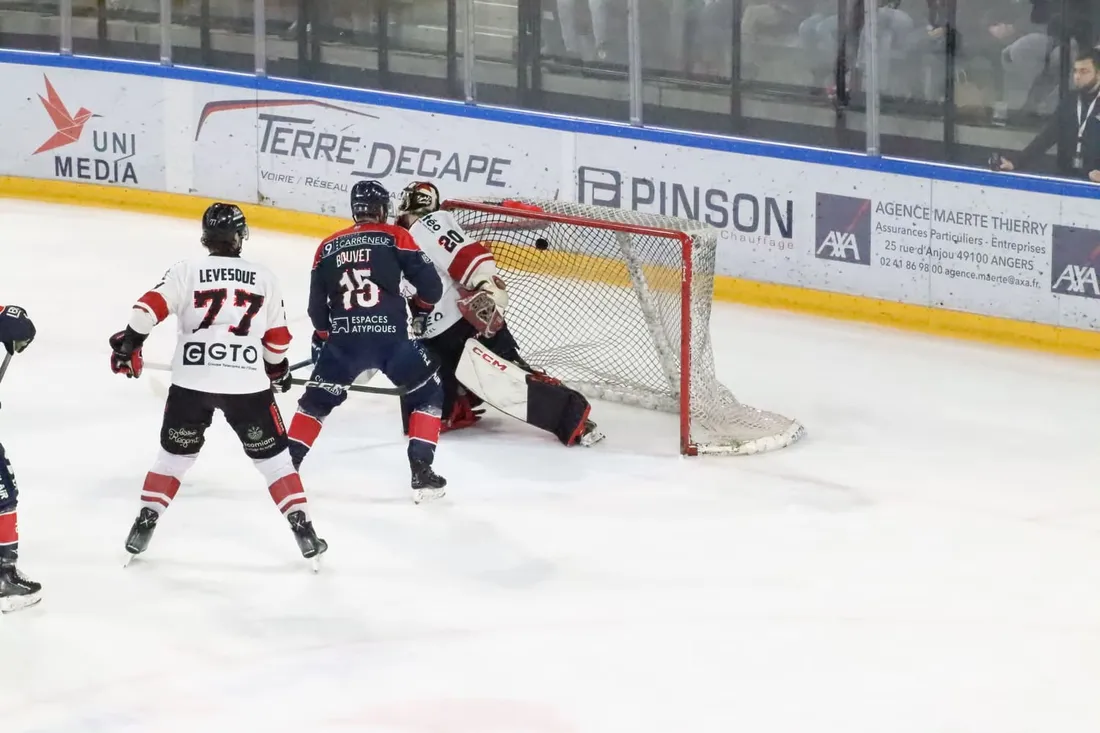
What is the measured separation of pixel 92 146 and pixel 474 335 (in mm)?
4699

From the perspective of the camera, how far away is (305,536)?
532 cm

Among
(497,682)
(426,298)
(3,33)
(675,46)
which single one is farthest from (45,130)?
(497,682)

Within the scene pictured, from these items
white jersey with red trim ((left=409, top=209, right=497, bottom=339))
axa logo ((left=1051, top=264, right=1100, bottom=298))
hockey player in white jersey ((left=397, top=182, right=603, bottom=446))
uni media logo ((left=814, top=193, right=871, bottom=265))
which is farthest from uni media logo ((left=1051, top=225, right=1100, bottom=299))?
white jersey with red trim ((left=409, top=209, right=497, bottom=339))

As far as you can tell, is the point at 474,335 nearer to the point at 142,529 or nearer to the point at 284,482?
the point at 284,482

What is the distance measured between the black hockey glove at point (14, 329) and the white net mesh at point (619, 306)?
254 centimetres

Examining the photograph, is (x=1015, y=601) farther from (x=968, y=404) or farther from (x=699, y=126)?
(x=699, y=126)

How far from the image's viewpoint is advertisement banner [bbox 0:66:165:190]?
34.1 ft

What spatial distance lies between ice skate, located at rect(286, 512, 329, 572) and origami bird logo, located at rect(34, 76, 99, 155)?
587 centimetres

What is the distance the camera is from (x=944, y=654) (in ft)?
15.8

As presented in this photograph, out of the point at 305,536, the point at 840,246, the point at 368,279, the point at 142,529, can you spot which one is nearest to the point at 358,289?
the point at 368,279

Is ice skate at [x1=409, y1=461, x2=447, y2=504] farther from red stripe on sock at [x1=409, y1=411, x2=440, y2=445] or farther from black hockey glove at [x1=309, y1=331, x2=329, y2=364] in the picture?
black hockey glove at [x1=309, y1=331, x2=329, y2=364]

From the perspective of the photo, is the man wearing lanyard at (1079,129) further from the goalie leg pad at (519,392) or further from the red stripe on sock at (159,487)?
the red stripe on sock at (159,487)

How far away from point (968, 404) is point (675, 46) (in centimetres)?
259

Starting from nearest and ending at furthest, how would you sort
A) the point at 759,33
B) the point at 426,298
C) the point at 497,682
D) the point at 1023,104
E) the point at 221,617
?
the point at 497,682 < the point at 221,617 < the point at 426,298 < the point at 1023,104 < the point at 759,33
